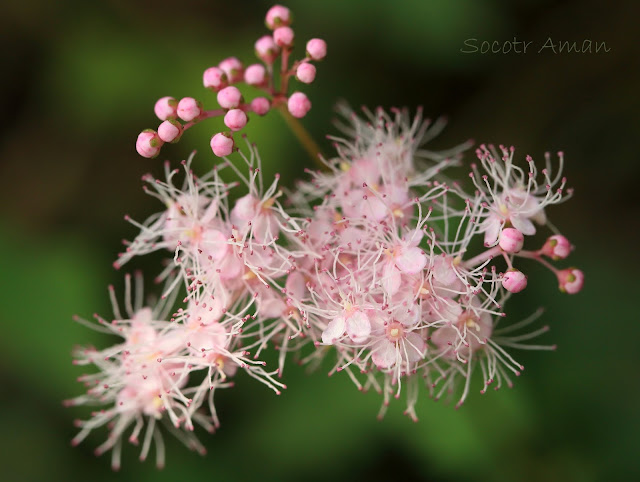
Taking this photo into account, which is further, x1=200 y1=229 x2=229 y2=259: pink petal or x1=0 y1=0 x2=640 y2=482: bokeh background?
x1=0 y1=0 x2=640 y2=482: bokeh background

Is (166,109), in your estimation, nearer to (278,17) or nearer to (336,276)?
(278,17)

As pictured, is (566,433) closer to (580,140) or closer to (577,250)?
(577,250)

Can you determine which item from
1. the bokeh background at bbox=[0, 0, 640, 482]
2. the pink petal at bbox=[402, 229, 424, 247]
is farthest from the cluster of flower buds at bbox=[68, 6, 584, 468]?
the bokeh background at bbox=[0, 0, 640, 482]

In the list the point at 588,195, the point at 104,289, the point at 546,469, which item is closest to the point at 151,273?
the point at 104,289

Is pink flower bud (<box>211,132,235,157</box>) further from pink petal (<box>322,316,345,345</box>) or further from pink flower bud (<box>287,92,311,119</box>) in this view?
pink petal (<box>322,316,345,345</box>)

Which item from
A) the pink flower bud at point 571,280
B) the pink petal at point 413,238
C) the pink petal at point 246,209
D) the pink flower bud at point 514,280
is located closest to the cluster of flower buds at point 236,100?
the pink petal at point 246,209

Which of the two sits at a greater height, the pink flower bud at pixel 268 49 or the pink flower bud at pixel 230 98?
the pink flower bud at pixel 268 49

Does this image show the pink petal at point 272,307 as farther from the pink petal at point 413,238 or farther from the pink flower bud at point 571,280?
the pink flower bud at point 571,280
